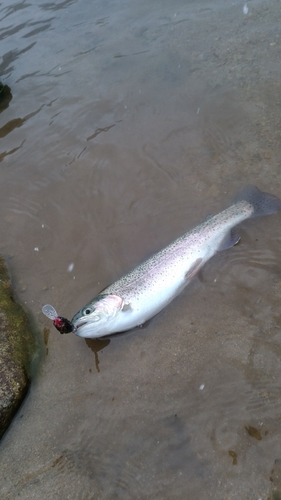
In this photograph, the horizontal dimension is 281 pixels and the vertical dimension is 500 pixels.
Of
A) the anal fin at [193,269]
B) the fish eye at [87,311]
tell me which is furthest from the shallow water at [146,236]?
the fish eye at [87,311]

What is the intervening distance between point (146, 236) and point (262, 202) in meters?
1.49

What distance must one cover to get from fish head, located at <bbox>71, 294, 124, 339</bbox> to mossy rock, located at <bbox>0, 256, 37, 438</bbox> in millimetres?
589

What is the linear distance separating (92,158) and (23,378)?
11.8 feet

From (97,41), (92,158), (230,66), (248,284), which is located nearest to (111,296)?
(248,284)

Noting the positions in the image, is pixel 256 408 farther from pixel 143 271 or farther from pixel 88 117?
pixel 88 117

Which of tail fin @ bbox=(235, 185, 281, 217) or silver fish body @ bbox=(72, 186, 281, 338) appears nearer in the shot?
silver fish body @ bbox=(72, 186, 281, 338)

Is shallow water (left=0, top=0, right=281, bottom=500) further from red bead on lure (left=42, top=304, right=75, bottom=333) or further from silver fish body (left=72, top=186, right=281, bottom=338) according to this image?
red bead on lure (left=42, top=304, right=75, bottom=333)

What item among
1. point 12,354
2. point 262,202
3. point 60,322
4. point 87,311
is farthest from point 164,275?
point 12,354

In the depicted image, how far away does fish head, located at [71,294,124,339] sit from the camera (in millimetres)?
3898

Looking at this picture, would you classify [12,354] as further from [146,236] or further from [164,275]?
[146,236]

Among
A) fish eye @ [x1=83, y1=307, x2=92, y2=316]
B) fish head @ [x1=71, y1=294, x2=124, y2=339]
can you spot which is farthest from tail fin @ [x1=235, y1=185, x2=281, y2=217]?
fish eye @ [x1=83, y1=307, x2=92, y2=316]

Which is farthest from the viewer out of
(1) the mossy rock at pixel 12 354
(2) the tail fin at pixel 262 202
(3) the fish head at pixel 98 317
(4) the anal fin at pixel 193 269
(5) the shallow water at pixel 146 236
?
(2) the tail fin at pixel 262 202

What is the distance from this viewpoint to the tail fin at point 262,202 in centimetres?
473

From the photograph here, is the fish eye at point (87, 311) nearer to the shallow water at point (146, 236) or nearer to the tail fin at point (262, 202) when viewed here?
the shallow water at point (146, 236)
